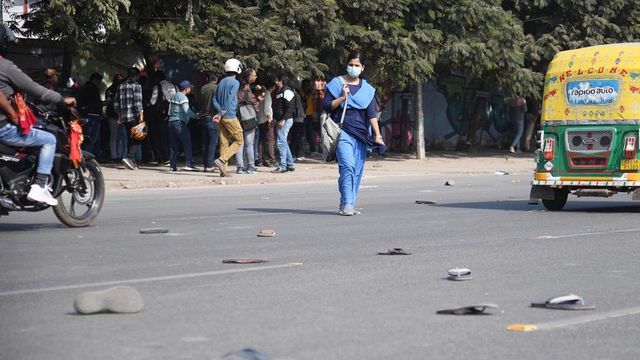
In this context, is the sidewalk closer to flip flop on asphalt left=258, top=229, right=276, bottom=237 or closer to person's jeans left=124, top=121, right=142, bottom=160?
person's jeans left=124, top=121, right=142, bottom=160

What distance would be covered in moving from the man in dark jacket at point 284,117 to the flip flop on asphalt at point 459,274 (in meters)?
16.3

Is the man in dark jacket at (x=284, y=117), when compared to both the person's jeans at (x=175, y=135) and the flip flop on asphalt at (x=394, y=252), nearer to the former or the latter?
the person's jeans at (x=175, y=135)

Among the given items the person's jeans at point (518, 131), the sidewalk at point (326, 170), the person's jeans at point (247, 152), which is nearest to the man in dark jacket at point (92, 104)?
the sidewalk at point (326, 170)

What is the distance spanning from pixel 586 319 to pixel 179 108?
17.6m

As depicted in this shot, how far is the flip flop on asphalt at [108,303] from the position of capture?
7578 mm

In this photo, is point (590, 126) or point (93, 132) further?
point (93, 132)

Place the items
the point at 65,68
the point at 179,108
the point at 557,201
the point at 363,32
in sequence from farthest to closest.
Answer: the point at 363,32 → the point at 65,68 → the point at 179,108 → the point at 557,201

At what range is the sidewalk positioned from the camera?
74.6 feet

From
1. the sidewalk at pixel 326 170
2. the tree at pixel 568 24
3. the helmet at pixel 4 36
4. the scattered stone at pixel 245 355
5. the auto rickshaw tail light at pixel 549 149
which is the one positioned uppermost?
the tree at pixel 568 24

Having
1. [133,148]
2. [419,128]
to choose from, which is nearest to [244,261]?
[133,148]

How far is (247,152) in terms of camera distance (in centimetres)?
2495

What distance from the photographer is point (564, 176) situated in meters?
16.6

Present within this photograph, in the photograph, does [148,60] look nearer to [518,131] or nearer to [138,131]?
[138,131]

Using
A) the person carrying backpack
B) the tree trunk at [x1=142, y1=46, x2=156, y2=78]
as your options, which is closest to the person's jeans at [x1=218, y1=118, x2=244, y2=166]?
the person carrying backpack
